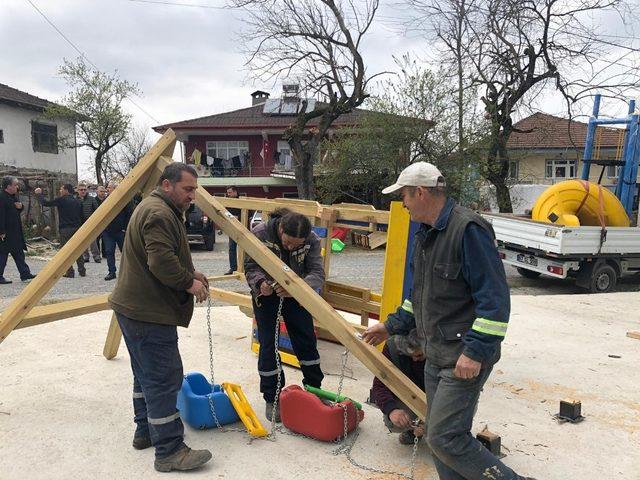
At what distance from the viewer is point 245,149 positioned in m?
31.5

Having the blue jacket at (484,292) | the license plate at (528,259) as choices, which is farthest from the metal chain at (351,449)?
the license plate at (528,259)

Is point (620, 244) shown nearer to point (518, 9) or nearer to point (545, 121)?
point (518, 9)

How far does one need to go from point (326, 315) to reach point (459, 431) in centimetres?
109

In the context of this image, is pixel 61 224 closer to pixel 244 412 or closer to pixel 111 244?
pixel 111 244

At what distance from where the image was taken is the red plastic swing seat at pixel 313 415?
11.9ft

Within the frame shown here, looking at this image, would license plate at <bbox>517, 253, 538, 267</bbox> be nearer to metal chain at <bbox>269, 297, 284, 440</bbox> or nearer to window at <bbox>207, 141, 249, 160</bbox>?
metal chain at <bbox>269, 297, 284, 440</bbox>

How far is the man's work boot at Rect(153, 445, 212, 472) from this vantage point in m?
3.25

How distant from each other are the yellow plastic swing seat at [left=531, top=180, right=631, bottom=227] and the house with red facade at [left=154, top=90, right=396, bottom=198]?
752 inches

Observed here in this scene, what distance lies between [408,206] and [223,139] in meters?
30.1

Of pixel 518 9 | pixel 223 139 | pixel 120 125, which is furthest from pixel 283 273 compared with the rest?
pixel 223 139

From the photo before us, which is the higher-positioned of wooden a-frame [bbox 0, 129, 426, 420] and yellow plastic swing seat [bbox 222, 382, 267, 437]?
wooden a-frame [bbox 0, 129, 426, 420]

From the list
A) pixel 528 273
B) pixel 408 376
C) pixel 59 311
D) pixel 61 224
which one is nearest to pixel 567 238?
pixel 528 273

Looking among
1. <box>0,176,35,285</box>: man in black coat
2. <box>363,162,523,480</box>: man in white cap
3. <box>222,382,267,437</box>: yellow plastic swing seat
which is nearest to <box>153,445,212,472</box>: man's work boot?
<box>222,382,267,437</box>: yellow plastic swing seat

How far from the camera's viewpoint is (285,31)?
18.8 metres
